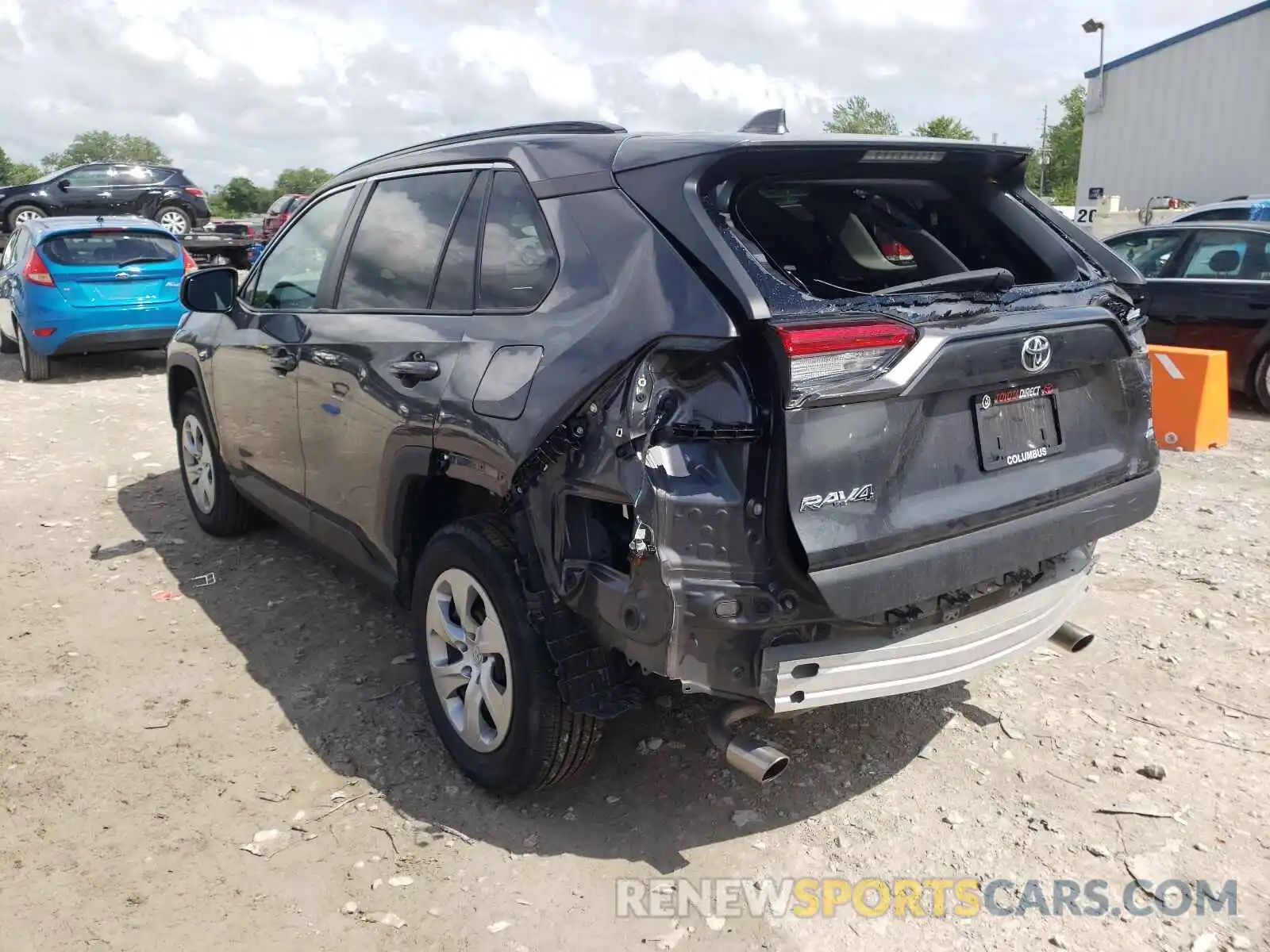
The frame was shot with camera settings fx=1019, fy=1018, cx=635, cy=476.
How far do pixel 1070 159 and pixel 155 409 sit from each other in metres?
77.7

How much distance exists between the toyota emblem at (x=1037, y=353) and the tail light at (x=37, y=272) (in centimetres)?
1045

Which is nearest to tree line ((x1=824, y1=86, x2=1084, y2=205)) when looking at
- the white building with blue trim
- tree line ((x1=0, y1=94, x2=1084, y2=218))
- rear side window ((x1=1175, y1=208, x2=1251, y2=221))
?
tree line ((x1=0, y1=94, x2=1084, y2=218))

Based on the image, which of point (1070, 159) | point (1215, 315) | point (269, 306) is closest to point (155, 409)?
point (269, 306)

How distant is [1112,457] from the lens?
10.4 ft

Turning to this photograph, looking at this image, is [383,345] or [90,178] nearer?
[383,345]

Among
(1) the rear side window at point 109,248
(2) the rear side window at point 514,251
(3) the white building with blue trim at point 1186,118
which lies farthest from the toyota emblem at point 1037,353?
(3) the white building with blue trim at point 1186,118

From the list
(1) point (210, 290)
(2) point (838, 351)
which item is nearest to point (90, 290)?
(1) point (210, 290)

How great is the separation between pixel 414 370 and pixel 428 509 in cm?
50

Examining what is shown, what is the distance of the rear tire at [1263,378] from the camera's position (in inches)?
327

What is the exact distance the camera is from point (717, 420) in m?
2.40

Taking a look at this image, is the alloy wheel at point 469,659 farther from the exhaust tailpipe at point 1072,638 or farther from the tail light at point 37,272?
the tail light at point 37,272

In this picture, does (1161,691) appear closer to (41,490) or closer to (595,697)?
(595,697)

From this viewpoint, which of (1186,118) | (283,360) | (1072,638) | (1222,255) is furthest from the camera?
(1186,118)

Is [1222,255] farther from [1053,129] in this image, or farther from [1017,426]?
[1053,129]
